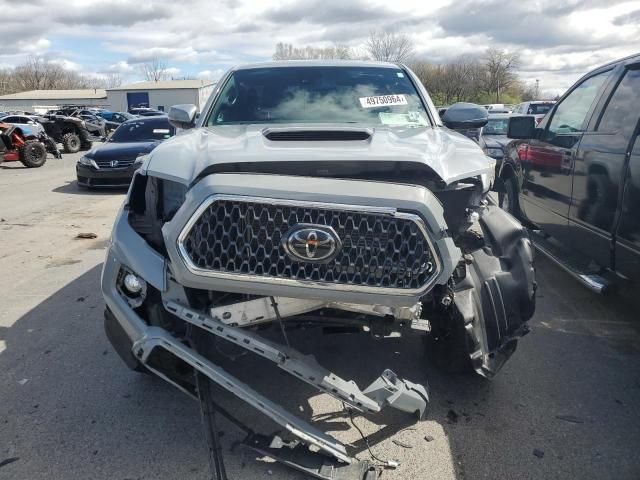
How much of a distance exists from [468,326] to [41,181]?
13552 mm

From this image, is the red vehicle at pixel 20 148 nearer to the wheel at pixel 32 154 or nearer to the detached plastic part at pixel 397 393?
the wheel at pixel 32 154

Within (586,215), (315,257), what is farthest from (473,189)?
(586,215)

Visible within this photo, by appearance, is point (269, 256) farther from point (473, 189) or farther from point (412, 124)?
point (412, 124)

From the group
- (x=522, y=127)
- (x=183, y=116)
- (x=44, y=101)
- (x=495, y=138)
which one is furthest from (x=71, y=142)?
(x=44, y=101)

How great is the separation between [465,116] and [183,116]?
2.24m

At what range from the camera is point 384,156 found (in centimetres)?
250

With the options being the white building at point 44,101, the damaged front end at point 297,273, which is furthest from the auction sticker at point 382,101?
the white building at point 44,101

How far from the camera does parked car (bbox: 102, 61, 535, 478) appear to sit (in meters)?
2.27

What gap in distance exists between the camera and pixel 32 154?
16.6m

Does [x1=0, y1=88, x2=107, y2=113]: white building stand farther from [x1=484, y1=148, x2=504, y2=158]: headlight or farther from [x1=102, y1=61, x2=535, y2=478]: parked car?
[x1=102, y1=61, x2=535, y2=478]: parked car

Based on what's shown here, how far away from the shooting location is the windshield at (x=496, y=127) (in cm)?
1549

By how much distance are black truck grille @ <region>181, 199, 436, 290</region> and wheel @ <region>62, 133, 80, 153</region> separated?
22.2 m

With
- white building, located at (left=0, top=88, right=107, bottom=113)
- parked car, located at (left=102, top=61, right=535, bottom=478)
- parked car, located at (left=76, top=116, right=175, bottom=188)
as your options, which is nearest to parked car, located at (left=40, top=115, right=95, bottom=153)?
parked car, located at (left=76, top=116, right=175, bottom=188)

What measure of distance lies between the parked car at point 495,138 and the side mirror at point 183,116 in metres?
9.23
